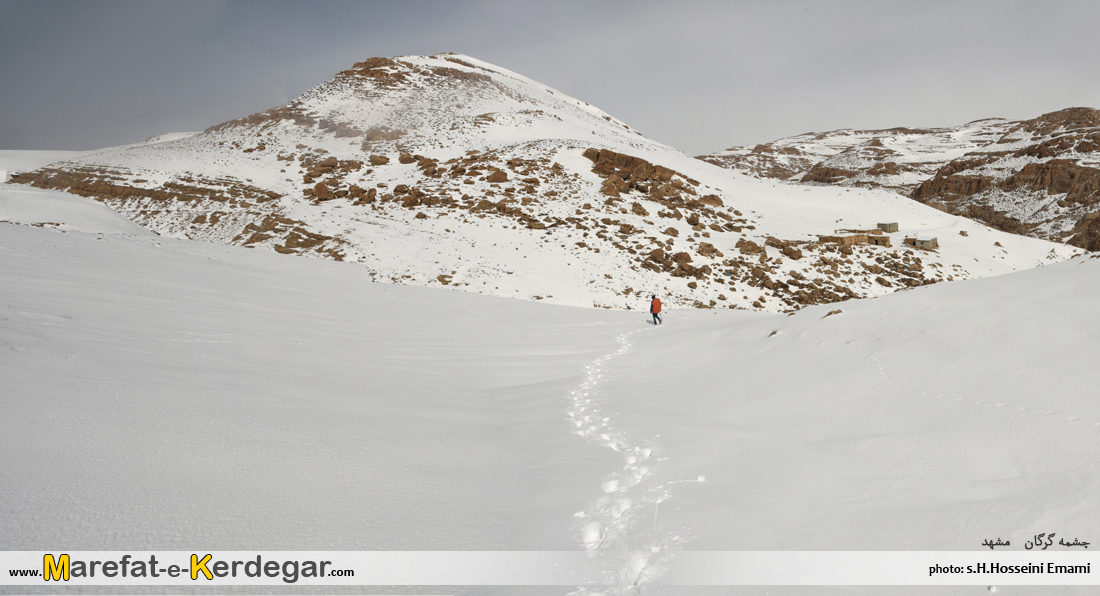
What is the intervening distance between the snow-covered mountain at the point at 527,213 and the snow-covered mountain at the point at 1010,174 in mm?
14147

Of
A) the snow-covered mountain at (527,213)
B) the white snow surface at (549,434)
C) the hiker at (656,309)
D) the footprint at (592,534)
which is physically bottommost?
the footprint at (592,534)

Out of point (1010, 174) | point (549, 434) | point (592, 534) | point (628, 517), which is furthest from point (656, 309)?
point (1010, 174)

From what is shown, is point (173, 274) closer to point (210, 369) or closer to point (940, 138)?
point (210, 369)

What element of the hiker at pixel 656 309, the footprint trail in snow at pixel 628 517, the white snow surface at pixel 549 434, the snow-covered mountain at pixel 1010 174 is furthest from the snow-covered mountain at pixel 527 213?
the snow-covered mountain at pixel 1010 174

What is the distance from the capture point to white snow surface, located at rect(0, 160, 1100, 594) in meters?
2.90

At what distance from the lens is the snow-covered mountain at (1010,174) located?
42219 mm

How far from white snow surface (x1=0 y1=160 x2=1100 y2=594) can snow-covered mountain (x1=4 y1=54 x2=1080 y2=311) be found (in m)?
10.4

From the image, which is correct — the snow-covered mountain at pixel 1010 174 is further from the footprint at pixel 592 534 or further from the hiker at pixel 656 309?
the footprint at pixel 592 534

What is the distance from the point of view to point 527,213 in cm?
2445

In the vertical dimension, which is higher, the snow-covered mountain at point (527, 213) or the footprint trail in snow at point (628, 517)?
the snow-covered mountain at point (527, 213)

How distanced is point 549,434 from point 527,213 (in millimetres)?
19835

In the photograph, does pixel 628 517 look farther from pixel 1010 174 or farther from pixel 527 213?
pixel 1010 174

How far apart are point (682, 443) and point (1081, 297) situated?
485 centimetres

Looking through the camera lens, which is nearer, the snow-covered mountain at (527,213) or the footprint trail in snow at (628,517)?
the footprint trail in snow at (628,517)
